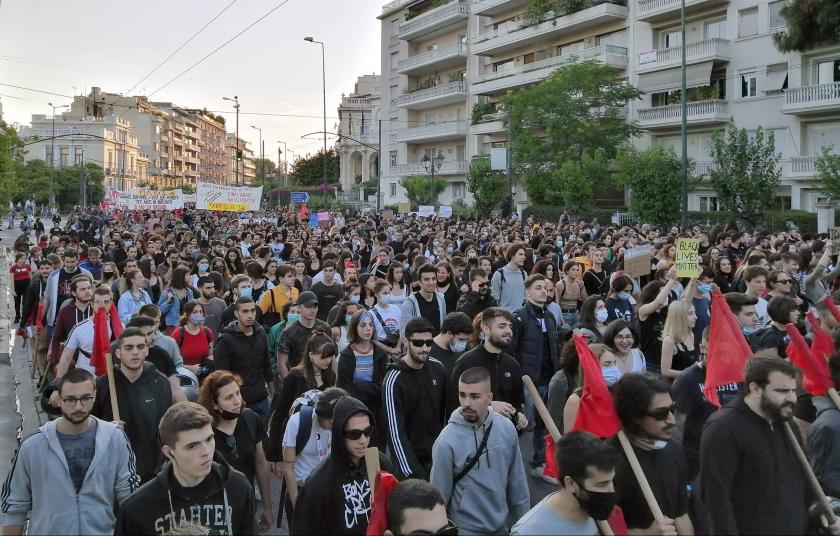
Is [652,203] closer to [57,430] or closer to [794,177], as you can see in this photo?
[794,177]

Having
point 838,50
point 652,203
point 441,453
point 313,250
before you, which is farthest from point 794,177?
point 441,453

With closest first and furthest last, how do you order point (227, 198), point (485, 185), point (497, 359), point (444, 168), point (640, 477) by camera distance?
point (640, 477), point (497, 359), point (227, 198), point (485, 185), point (444, 168)

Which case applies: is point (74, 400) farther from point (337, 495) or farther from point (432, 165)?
point (432, 165)

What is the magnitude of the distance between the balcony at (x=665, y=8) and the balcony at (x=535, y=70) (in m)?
2.29

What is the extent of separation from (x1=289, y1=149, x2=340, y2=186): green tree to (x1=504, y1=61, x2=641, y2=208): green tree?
54.9 meters

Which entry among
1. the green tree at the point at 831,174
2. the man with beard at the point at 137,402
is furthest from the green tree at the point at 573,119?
the man with beard at the point at 137,402

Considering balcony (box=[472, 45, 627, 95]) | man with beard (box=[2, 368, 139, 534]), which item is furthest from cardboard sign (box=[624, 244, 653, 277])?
balcony (box=[472, 45, 627, 95])

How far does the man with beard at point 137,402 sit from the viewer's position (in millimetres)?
5410

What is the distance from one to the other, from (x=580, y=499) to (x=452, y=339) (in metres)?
3.07

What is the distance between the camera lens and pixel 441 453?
4270 mm

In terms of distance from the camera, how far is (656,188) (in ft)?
101

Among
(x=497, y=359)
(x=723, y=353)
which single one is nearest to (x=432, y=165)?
(x=497, y=359)

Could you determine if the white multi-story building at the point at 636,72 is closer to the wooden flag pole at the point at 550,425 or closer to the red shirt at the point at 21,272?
the red shirt at the point at 21,272

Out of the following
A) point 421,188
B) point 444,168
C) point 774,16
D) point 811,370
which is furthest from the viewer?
point 444,168
